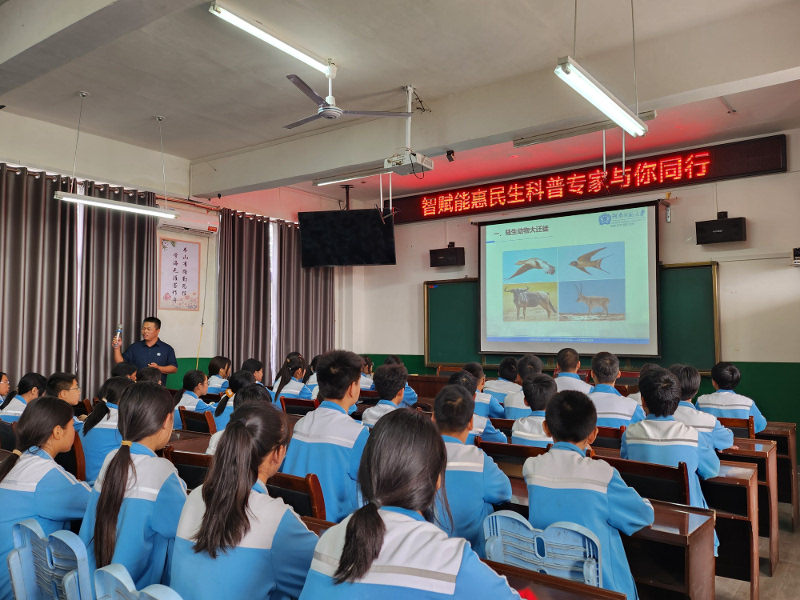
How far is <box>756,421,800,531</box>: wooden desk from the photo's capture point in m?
3.88

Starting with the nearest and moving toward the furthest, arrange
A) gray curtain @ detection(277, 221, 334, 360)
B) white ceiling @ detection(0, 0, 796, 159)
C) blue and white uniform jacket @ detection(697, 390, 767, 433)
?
white ceiling @ detection(0, 0, 796, 159), blue and white uniform jacket @ detection(697, 390, 767, 433), gray curtain @ detection(277, 221, 334, 360)

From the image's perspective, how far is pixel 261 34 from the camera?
3.84 metres

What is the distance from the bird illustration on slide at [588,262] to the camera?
680cm

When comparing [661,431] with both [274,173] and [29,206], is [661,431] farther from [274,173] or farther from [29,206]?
[29,206]

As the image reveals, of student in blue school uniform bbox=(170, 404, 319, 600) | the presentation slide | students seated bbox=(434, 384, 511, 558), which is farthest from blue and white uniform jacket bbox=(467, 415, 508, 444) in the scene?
the presentation slide

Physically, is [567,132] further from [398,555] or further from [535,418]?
[398,555]

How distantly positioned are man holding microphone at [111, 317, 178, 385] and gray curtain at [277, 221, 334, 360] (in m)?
1.74

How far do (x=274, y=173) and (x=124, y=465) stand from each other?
496cm

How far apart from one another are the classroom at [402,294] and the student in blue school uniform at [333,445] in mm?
14

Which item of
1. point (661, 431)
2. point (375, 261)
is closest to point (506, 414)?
point (661, 431)

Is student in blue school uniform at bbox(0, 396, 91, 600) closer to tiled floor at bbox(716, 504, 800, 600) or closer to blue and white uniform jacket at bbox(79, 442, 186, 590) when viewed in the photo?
blue and white uniform jacket at bbox(79, 442, 186, 590)

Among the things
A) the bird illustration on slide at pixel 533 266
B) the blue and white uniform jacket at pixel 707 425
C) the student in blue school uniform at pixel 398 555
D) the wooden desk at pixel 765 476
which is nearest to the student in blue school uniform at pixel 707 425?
the blue and white uniform jacket at pixel 707 425

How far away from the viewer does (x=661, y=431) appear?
2.56 m

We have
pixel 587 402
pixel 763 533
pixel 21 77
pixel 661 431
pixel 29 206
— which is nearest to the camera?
pixel 587 402
